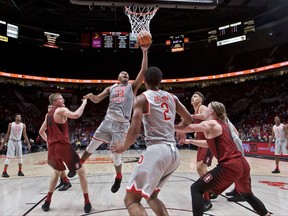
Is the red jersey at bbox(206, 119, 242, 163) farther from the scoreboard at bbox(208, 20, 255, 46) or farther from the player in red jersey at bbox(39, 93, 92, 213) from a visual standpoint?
the scoreboard at bbox(208, 20, 255, 46)

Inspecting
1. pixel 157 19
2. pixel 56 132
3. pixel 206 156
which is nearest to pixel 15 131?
pixel 56 132

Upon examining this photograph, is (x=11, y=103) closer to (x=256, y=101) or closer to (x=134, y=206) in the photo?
(x=256, y=101)

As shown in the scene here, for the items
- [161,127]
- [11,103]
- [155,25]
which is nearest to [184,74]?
[155,25]

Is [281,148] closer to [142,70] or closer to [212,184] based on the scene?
[212,184]

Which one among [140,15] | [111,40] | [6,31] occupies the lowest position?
[140,15]

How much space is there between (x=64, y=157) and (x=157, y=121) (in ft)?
8.49

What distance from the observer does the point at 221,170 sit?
3611 millimetres

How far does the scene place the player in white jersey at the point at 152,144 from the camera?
277 centimetres

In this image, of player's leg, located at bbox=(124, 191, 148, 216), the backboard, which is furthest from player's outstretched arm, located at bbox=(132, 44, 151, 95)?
the backboard

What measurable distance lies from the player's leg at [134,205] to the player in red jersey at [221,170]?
1.01 meters

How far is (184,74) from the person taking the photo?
2942 cm

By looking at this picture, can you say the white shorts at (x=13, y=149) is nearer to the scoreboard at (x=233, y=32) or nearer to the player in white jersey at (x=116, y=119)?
the player in white jersey at (x=116, y=119)

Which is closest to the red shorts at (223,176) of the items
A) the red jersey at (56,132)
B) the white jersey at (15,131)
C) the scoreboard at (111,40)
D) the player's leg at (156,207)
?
the player's leg at (156,207)

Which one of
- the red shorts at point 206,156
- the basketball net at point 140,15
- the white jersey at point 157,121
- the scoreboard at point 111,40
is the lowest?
the red shorts at point 206,156
